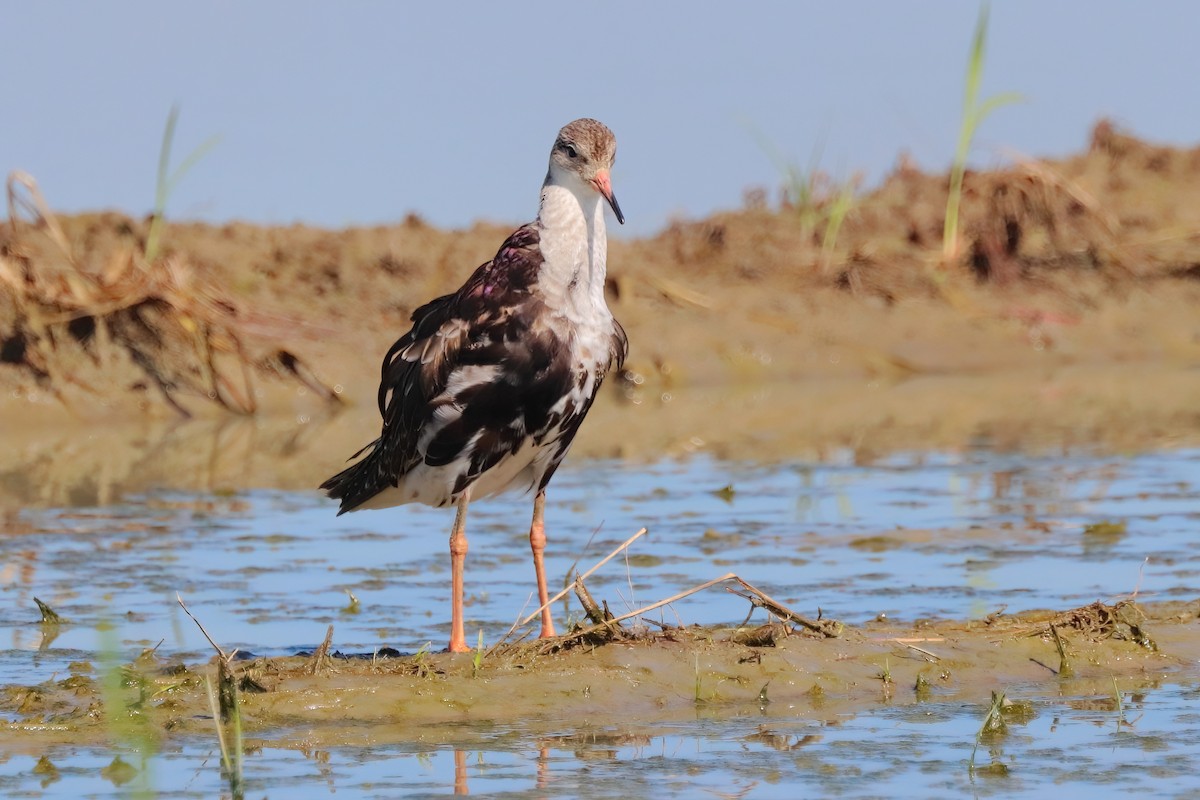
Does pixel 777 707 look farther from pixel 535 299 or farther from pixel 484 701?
pixel 535 299

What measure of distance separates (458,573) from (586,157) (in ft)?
4.84

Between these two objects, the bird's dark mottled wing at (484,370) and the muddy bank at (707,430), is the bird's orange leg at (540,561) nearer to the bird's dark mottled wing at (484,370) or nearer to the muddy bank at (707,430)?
the bird's dark mottled wing at (484,370)

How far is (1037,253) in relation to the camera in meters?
18.6

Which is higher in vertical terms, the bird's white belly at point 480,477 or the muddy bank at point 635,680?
the bird's white belly at point 480,477

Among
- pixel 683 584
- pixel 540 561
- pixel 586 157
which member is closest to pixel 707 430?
pixel 683 584

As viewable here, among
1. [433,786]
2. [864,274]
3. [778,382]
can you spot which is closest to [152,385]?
[778,382]

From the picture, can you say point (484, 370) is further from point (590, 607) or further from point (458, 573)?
point (590, 607)

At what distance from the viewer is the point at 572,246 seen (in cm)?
623

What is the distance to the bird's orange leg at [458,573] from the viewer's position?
6.23 metres

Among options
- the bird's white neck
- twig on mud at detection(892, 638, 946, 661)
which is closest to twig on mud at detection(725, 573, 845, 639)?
twig on mud at detection(892, 638, 946, 661)

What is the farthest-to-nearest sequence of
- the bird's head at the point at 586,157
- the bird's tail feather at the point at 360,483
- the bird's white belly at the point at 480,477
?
the bird's tail feather at the point at 360,483 < the bird's white belly at the point at 480,477 < the bird's head at the point at 586,157

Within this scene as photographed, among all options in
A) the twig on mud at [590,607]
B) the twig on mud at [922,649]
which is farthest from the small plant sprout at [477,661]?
the twig on mud at [922,649]

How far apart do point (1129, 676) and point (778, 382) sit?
1024cm

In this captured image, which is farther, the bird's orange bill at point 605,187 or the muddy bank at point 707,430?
the muddy bank at point 707,430
